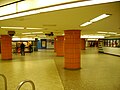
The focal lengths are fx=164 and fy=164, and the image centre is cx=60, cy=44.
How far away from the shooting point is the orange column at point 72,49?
408 inches

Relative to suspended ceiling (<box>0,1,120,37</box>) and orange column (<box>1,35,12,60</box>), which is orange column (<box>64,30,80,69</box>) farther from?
orange column (<box>1,35,12,60</box>)

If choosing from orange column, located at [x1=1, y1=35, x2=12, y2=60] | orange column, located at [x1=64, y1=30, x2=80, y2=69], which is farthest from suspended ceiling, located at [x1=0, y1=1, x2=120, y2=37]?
orange column, located at [x1=1, y1=35, x2=12, y2=60]

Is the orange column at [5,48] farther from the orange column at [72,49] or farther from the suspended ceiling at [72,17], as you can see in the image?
the suspended ceiling at [72,17]

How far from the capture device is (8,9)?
3.31m

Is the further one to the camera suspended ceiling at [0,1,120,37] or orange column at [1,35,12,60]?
orange column at [1,35,12,60]

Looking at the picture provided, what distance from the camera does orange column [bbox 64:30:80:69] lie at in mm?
10375

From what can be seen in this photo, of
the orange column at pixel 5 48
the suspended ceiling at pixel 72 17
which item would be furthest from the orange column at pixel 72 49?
the orange column at pixel 5 48

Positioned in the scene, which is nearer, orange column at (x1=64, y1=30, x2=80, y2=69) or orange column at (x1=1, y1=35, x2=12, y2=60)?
orange column at (x1=64, y1=30, x2=80, y2=69)

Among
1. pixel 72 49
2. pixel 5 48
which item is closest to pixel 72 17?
pixel 72 49

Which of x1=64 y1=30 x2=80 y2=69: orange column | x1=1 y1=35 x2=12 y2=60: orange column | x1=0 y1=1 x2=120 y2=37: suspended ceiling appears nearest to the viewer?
x1=0 y1=1 x2=120 y2=37: suspended ceiling

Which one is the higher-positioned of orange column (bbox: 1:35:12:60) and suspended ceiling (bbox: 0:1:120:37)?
suspended ceiling (bbox: 0:1:120:37)

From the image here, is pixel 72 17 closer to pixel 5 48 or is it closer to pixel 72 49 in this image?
pixel 72 49

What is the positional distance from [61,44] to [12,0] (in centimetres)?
1608

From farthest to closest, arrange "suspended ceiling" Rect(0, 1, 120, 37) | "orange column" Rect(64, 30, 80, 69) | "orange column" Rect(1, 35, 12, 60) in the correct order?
1. "orange column" Rect(1, 35, 12, 60)
2. "orange column" Rect(64, 30, 80, 69)
3. "suspended ceiling" Rect(0, 1, 120, 37)
